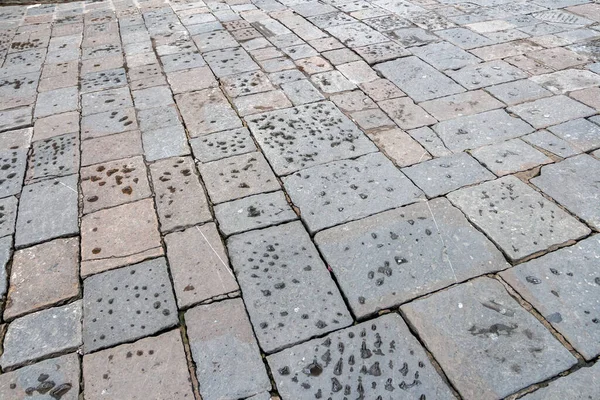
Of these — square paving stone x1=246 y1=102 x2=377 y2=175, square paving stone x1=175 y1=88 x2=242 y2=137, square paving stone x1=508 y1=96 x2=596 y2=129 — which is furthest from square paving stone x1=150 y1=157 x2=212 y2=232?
square paving stone x1=508 y1=96 x2=596 y2=129

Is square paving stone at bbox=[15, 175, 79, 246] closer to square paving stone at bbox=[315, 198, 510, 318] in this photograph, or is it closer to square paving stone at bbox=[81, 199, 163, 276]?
square paving stone at bbox=[81, 199, 163, 276]

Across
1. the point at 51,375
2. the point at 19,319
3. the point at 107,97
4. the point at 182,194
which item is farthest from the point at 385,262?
the point at 107,97

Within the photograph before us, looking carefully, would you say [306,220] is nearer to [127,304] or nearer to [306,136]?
[306,136]

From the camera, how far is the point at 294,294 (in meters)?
2.45

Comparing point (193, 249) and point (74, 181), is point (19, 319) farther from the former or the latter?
point (74, 181)

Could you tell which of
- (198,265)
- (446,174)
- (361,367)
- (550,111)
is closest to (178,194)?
(198,265)

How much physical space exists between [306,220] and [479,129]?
181 centimetres

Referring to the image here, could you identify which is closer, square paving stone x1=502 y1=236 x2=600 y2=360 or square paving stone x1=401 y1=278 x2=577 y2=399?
square paving stone x1=401 y1=278 x2=577 y2=399

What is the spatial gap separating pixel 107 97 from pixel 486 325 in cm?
391

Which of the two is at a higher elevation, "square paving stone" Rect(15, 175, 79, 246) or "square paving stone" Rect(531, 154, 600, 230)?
"square paving stone" Rect(15, 175, 79, 246)

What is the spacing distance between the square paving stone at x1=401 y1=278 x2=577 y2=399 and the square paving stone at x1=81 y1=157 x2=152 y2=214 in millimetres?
2038

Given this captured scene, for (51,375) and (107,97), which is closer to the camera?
(51,375)

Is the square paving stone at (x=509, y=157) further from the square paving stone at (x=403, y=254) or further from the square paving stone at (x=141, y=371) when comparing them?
the square paving stone at (x=141, y=371)

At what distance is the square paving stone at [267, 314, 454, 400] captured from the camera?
2014mm
